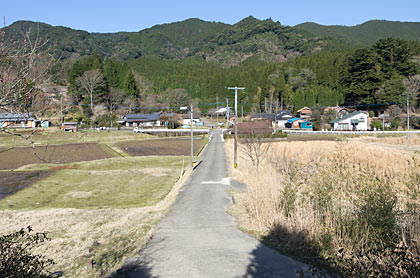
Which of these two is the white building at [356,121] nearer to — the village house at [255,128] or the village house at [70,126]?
the village house at [255,128]

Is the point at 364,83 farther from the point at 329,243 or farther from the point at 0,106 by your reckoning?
the point at 0,106

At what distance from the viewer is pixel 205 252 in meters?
8.50

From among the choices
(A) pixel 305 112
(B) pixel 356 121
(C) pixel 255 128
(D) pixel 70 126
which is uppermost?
(A) pixel 305 112

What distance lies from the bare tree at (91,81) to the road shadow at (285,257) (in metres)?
78.5

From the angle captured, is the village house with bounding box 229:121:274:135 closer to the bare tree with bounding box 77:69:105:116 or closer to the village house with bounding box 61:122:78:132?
the village house with bounding box 61:122:78:132

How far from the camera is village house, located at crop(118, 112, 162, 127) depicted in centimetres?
8519

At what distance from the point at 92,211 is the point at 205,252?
30.5 feet

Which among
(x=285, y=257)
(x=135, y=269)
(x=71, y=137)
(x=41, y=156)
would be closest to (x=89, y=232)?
(x=135, y=269)

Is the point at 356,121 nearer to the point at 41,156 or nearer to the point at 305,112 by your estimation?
the point at 305,112

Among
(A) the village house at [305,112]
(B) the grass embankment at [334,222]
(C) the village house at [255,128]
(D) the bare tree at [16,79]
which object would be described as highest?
(A) the village house at [305,112]

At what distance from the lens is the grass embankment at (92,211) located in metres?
9.27

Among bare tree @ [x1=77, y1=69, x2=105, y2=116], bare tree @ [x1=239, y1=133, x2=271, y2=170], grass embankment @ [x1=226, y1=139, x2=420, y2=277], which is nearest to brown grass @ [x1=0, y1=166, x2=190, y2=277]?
grass embankment @ [x1=226, y1=139, x2=420, y2=277]

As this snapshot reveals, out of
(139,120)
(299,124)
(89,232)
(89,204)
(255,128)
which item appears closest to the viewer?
(89,232)

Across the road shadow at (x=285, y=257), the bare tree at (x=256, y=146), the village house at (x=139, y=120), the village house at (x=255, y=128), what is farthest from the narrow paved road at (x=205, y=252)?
the village house at (x=139, y=120)
